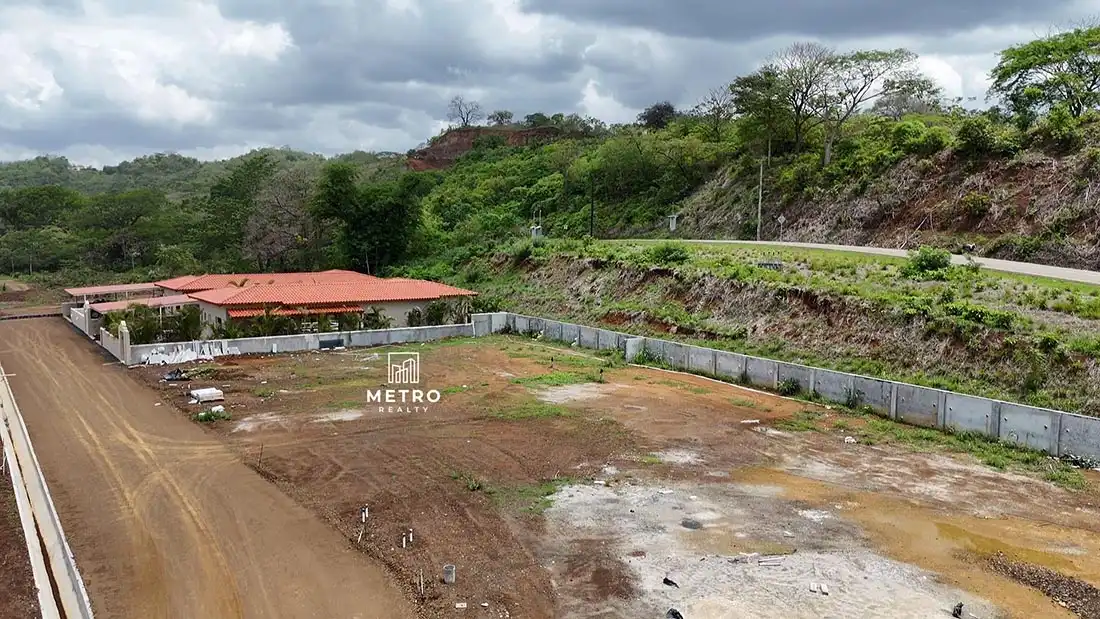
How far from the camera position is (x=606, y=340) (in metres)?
29.9

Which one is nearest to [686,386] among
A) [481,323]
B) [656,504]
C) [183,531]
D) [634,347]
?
[634,347]

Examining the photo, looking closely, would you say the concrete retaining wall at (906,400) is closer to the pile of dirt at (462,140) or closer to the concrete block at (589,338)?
the concrete block at (589,338)

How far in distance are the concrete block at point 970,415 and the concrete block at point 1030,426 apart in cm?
28

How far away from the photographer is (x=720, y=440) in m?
17.5

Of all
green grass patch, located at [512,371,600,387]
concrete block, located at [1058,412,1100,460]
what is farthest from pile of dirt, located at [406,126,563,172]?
concrete block, located at [1058,412,1100,460]

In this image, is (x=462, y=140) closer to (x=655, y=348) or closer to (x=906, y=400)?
(x=655, y=348)

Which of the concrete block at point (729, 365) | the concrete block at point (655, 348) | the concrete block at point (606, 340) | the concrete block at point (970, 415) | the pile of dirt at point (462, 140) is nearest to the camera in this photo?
the concrete block at point (970, 415)

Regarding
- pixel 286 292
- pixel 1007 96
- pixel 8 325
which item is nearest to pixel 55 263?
pixel 8 325

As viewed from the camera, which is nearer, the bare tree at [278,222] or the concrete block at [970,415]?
the concrete block at [970,415]

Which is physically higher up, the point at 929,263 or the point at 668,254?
the point at 668,254

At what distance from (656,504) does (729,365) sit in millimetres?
11922

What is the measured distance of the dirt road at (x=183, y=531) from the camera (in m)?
9.88

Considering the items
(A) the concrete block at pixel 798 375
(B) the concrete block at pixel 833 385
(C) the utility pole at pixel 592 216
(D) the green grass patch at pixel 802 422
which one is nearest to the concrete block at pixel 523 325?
(A) the concrete block at pixel 798 375

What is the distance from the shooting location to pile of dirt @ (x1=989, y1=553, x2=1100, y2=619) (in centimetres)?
972
